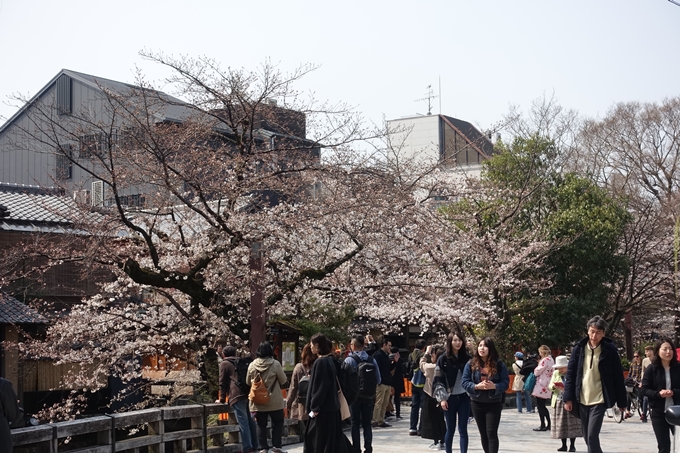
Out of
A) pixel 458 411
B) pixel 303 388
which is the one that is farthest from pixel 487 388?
pixel 303 388

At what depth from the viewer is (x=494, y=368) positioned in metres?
10.0

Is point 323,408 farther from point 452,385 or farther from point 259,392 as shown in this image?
point 452,385

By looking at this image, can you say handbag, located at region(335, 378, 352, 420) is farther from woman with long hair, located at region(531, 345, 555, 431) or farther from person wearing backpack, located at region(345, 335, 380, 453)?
woman with long hair, located at region(531, 345, 555, 431)

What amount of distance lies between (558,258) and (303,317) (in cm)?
1292

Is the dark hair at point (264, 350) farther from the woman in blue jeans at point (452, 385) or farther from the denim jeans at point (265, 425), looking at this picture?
the woman in blue jeans at point (452, 385)

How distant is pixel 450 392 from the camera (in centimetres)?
1094

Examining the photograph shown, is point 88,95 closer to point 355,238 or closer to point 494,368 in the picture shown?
point 355,238

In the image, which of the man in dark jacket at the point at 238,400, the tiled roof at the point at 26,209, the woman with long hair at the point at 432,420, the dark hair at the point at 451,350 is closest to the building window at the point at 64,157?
the tiled roof at the point at 26,209

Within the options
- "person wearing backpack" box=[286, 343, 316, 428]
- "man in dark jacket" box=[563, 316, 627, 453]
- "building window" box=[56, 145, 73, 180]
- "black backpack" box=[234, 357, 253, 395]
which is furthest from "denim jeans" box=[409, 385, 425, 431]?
"building window" box=[56, 145, 73, 180]

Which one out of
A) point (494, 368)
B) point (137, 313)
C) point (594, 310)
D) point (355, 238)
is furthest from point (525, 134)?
point (494, 368)

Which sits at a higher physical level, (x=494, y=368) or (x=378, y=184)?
(x=378, y=184)

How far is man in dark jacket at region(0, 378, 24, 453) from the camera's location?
8.09 meters

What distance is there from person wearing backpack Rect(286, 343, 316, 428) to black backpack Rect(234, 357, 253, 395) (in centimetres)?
75

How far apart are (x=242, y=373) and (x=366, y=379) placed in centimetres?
199
